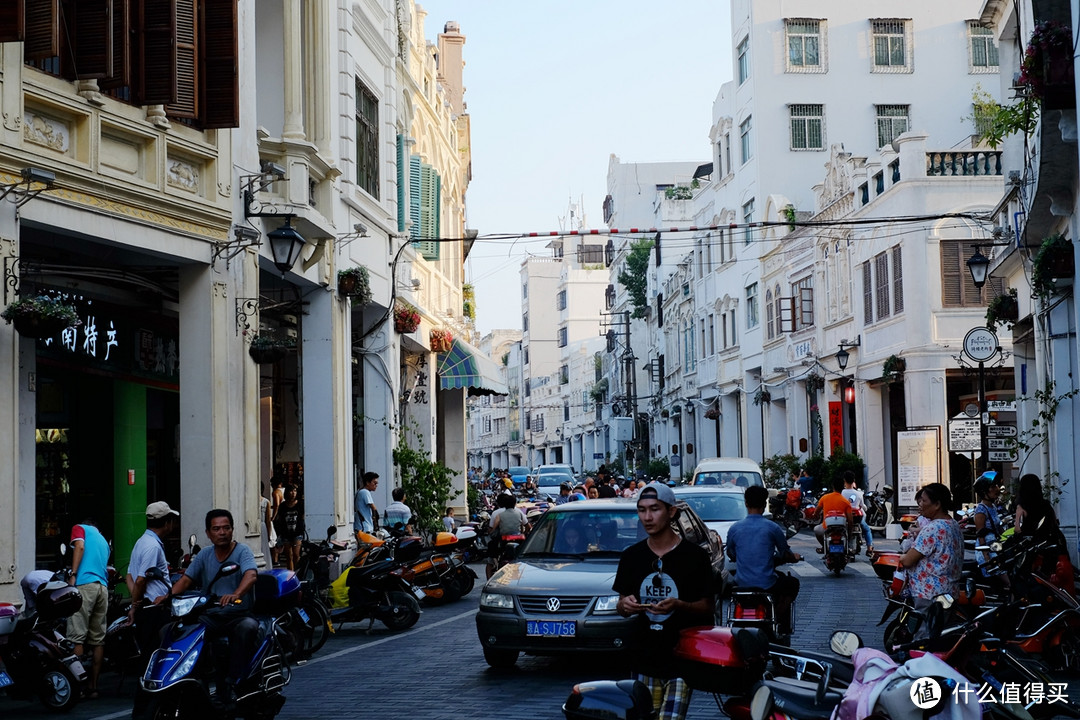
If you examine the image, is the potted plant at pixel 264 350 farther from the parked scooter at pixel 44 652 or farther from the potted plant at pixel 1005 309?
the potted plant at pixel 1005 309

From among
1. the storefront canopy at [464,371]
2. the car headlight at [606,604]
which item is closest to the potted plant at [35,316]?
the car headlight at [606,604]

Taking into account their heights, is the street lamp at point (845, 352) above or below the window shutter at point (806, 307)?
below

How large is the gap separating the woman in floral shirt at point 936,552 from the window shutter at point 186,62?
30.2 feet

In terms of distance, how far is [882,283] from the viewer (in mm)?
37562

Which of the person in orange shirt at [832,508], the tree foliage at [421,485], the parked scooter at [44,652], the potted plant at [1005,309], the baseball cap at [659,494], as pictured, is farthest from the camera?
the tree foliage at [421,485]

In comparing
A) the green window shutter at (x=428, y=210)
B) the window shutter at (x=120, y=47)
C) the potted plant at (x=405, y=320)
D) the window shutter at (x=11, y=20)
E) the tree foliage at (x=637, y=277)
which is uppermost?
the tree foliage at (x=637, y=277)

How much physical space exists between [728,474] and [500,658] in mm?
17744

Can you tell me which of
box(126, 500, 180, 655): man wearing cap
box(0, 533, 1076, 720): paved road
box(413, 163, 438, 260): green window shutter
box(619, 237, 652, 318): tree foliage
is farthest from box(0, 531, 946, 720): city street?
box(619, 237, 652, 318): tree foliage

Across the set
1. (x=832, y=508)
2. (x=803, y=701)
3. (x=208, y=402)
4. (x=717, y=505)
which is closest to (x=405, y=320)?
(x=832, y=508)

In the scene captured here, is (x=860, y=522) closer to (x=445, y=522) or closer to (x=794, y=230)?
(x=445, y=522)

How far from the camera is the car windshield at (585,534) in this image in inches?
527

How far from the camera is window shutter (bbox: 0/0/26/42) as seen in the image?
11.5 metres

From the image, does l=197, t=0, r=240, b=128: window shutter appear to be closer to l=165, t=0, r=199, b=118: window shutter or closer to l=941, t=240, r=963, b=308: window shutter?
l=165, t=0, r=199, b=118: window shutter

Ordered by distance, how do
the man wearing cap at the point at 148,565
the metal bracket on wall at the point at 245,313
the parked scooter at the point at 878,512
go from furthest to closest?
the parked scooter at the point at 878,512 → the metal bracket on wall at the point at 245,313 → the man wearing cap at the point at 148,565
